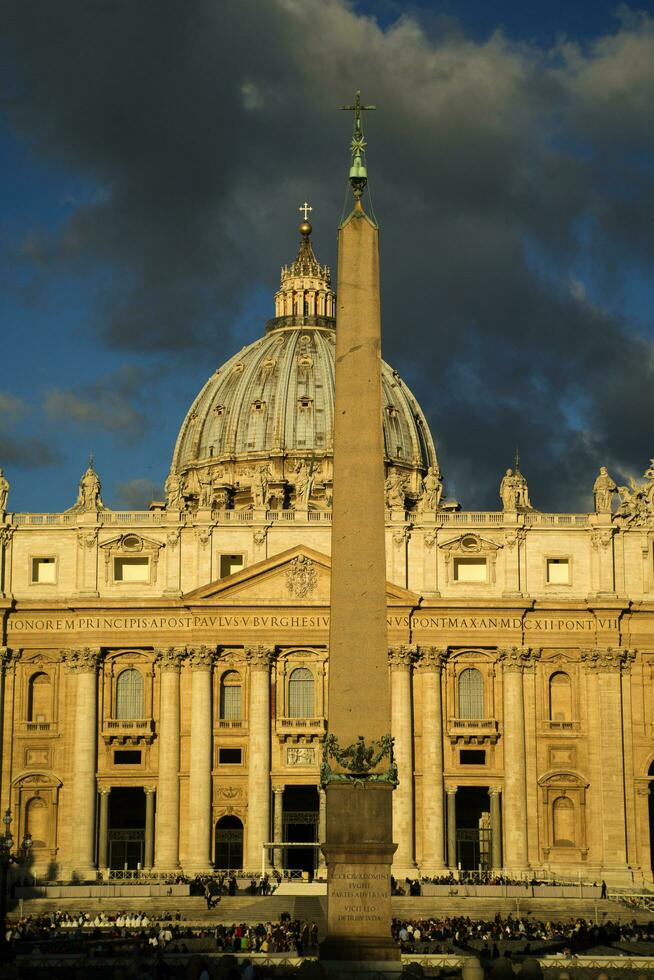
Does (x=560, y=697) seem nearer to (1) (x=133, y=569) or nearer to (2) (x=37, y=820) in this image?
(1) (x=133, y=569)

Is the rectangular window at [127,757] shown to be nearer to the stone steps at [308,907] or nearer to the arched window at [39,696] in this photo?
the arched window at [39,696]

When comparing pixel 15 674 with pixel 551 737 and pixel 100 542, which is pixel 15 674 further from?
pixel 551 737

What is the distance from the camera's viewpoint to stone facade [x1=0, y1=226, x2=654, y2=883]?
90188 millimetres

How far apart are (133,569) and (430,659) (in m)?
13.4

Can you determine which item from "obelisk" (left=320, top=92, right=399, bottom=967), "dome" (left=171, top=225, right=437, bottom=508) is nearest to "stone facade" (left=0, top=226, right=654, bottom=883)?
"dome" (left=171, top=225, right=437, bottom=508)

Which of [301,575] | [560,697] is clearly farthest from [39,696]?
[560,697]

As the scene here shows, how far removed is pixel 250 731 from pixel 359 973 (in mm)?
52255

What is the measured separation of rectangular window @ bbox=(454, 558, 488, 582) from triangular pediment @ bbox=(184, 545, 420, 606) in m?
2.90

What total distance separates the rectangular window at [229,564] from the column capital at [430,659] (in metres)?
8.66

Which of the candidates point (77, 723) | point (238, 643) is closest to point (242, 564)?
point (238, 643)

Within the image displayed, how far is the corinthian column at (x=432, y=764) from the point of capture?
8931 centimetres

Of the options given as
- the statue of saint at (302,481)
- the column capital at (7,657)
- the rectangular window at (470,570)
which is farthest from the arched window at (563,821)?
the column capital at (7,657)

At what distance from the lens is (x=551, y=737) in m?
91.2

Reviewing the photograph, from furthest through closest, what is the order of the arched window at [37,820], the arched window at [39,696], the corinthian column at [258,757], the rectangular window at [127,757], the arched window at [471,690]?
the arched window at [39,696], the arched window at [471,690], the rectangular window at [127,757], the arched window at [37,820], the corinthian column at [258,757]
